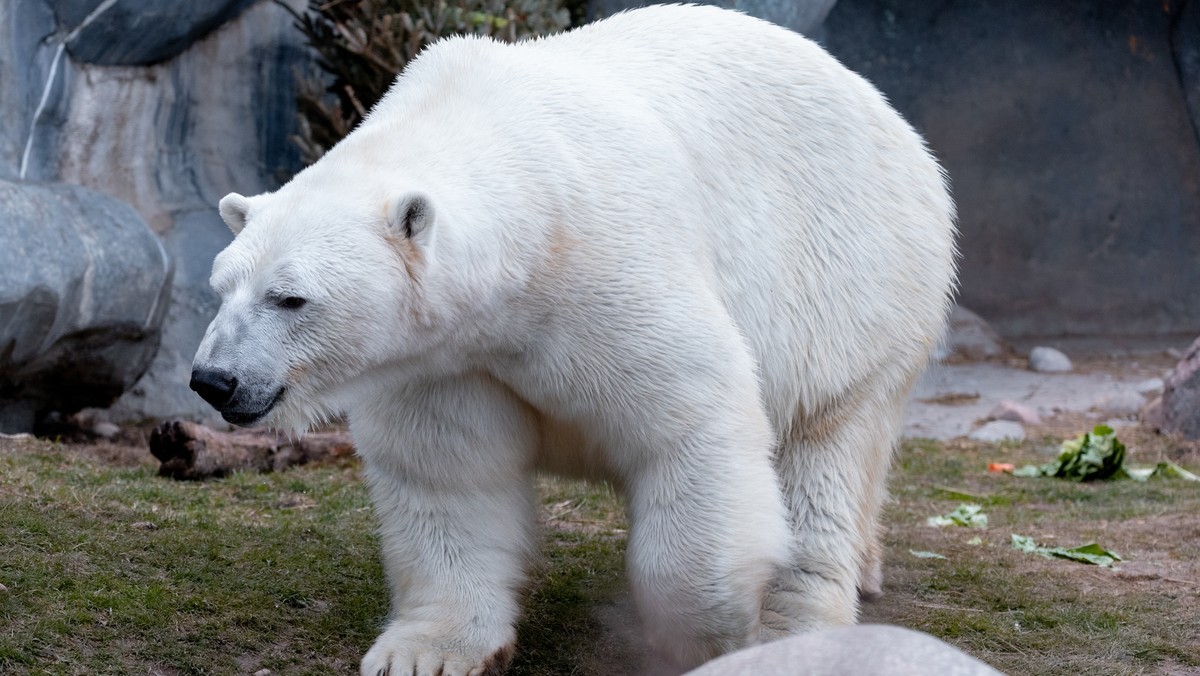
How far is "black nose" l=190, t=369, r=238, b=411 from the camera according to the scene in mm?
2467

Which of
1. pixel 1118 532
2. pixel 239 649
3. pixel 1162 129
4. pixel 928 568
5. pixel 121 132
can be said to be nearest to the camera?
pixel 239 649

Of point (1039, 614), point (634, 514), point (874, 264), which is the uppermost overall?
point (874, 264)

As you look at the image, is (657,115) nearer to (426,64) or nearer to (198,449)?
(426,64)

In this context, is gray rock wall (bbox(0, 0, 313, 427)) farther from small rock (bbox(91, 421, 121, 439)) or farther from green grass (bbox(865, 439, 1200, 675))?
green grass (bbox(865, 439, 1200, 675))

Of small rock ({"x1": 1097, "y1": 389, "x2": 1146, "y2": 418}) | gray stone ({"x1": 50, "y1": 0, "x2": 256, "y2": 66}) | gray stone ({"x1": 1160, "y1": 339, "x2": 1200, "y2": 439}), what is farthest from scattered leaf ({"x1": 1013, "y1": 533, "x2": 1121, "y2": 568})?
gray stone ({"x1": 50, "y1": 0, "x2": 256, "y2": 66})

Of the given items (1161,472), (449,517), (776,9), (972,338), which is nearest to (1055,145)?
(972,338)

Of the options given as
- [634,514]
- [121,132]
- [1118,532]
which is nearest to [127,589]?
[634,514]

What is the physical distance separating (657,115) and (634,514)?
0.96m

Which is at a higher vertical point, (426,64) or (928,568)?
(426,64)

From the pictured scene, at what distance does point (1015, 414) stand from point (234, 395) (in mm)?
5918

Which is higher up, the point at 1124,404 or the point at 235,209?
the point at 235,209

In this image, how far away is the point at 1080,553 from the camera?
4352mm

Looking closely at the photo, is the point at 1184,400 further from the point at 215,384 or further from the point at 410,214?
the point at 215,384

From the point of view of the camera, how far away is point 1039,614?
3654 millimetres
